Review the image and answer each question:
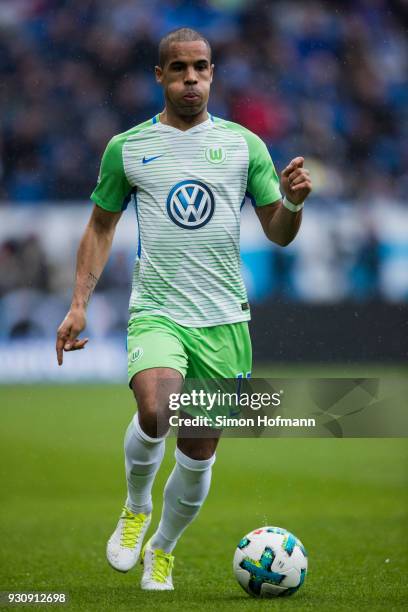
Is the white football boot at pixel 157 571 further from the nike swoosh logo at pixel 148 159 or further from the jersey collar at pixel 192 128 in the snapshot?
the jersey collar at pixel 192 128

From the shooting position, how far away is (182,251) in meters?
4.98

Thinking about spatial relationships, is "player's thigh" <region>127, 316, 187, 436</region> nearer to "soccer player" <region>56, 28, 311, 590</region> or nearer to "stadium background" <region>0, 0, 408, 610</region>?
"soccer player" <region>56, 28, 311, 590</region>

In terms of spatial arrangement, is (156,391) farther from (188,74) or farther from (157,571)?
(188,74)

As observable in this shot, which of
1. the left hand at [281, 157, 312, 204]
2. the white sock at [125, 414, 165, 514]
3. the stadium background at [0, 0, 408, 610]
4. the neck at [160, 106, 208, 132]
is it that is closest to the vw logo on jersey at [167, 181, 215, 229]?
the neck at [160, 106, 208, 132]

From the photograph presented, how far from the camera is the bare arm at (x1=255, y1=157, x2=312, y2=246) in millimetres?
4707

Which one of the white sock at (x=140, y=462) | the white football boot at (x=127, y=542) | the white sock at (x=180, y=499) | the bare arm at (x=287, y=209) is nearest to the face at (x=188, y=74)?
the bare arm at (x=287, y=209)

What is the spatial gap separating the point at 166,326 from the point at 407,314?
10.8 meters

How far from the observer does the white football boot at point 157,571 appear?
4.99 metres

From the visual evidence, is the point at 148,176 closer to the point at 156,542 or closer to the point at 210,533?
the point at 156,542

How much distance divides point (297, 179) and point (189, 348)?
85 cm

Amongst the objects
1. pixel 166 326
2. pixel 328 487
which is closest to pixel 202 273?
pixel 166 326

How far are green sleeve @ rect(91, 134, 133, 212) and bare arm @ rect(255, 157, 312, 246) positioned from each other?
0.60 m

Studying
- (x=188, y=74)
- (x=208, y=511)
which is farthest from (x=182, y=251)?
(x=208, y=511)

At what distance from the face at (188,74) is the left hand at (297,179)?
543 mm
